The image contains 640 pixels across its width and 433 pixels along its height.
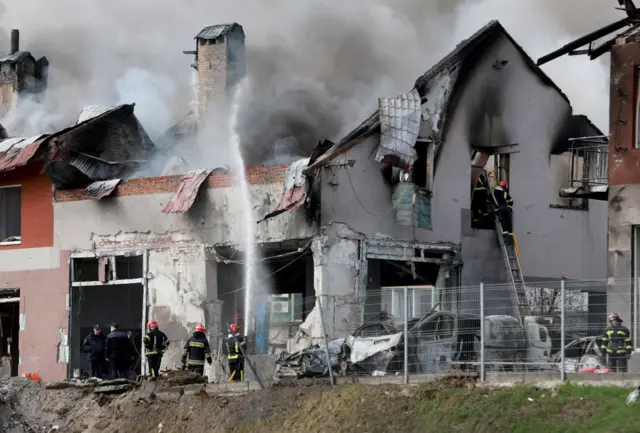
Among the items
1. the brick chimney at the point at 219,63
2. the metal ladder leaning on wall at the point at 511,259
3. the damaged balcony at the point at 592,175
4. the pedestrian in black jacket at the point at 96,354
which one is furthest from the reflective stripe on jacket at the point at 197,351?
the brick chimney at the point at 219,63

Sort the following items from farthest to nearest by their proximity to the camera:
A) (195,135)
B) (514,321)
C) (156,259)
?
(195,135) < (156,259) < (514,321)

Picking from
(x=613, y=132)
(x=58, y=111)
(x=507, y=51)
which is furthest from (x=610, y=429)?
(x=58, y=111)

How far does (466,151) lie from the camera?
28516 mm

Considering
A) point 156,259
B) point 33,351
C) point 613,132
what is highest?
point 613,132

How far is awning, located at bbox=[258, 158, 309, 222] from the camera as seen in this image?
24562 millimetres

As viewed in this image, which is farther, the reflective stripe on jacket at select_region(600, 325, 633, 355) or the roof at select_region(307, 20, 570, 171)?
the roof at select_region(307, 20, 570, 171)

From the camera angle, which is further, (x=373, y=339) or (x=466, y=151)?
(x=466, y=151)

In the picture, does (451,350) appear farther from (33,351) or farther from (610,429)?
(33,351)

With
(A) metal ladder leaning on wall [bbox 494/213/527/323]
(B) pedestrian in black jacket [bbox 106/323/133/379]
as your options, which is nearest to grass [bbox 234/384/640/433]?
(B) pedestrian in black jacket [bbox 106/323/133/379]

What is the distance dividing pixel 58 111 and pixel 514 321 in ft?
81.9

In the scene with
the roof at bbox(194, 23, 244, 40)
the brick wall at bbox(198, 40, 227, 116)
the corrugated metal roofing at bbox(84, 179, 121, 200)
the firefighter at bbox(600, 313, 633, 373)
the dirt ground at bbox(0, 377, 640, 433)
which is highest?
the roof at bbox(194, 23, 244, 40)

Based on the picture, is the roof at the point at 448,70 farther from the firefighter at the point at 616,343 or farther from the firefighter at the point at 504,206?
the firefighter at the point at 616,343

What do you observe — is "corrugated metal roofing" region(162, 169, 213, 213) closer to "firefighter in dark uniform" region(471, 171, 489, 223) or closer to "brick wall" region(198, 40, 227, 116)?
"firefighter in dark uniform" region(471, 171, 489, 223)

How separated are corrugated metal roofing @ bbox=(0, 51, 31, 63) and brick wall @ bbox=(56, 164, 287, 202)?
12.5m
